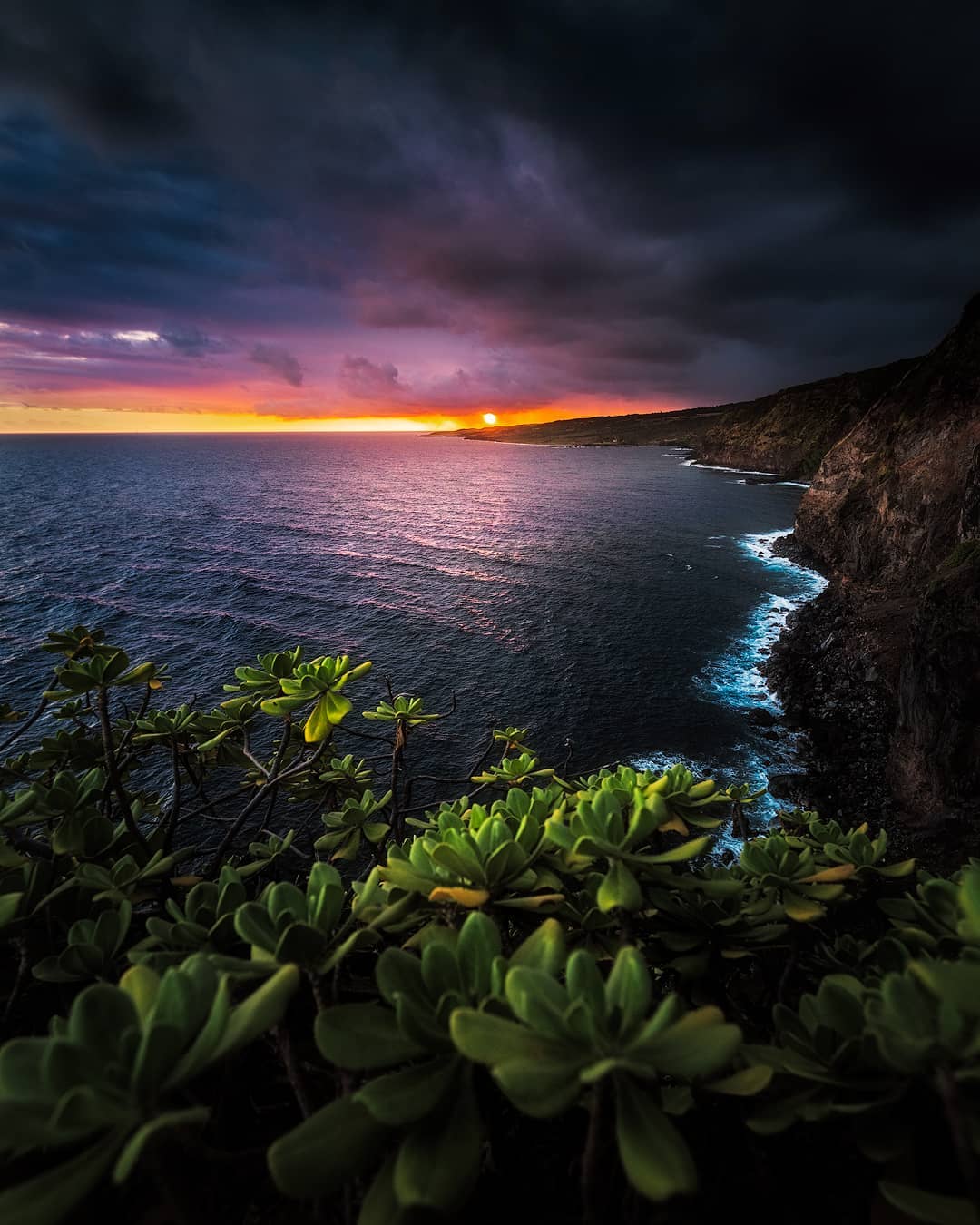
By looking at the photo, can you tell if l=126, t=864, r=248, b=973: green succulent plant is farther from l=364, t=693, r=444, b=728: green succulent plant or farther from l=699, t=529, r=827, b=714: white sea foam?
l=699, t=529, r=827, b=714: white sea foam

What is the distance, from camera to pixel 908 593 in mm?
30516

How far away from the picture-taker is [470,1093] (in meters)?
1.24

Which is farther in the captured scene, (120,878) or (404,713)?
(404,713)

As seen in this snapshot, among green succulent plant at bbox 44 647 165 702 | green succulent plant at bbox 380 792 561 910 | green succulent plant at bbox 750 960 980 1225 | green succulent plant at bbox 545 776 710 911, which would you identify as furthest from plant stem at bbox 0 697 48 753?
green succulent plant at bbox 750 960 980 1225

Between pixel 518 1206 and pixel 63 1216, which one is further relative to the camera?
pixel 518 1206

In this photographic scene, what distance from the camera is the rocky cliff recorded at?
17.5 m

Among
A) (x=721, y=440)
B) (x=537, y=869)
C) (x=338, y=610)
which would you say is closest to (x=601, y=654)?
(x=338, y=610)

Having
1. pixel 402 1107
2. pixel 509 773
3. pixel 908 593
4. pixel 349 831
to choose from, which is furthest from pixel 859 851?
pixel 908 593

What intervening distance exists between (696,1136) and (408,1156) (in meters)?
1.08

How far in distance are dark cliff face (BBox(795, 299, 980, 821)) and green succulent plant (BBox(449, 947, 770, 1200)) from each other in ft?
70.4

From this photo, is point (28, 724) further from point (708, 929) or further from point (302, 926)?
point (708, 929)

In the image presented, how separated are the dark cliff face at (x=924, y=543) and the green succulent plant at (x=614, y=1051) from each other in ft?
70.4

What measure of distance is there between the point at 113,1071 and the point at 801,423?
130 metres

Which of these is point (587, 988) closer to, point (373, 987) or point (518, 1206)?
point (518, 1206)
